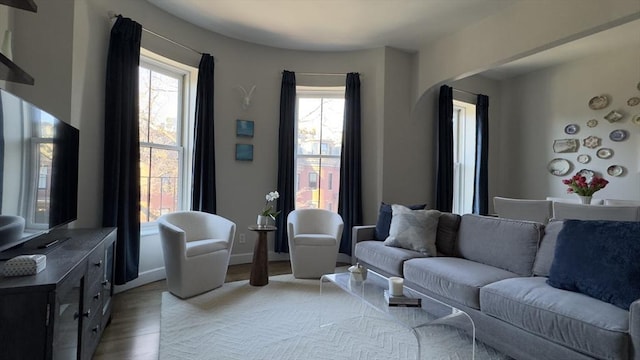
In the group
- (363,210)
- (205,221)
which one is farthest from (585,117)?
(205,221)

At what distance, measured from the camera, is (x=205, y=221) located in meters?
3.46

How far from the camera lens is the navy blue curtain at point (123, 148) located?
2.92 meters

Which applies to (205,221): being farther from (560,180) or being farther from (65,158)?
(560,180)

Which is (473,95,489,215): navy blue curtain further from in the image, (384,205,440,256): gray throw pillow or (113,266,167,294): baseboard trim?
(113,266,167,294): baseboard trim

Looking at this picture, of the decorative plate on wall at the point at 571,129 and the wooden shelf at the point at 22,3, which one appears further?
the decorative plate on wall at the point at 571,129

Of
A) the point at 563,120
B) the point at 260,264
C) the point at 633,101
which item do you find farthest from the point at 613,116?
the point at 260,264

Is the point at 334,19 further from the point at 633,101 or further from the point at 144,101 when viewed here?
the point at 633,101

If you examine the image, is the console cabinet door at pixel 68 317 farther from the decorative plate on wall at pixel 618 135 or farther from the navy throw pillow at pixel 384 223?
the decorative plate on wall at pixel 618 135

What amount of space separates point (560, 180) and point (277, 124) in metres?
4.24

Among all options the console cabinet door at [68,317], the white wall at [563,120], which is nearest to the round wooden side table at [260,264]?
the console cabinet door at [68,317]

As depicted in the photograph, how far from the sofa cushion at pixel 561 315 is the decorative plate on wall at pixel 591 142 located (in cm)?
350

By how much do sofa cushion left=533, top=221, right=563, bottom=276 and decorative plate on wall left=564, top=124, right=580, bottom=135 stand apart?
3128mm

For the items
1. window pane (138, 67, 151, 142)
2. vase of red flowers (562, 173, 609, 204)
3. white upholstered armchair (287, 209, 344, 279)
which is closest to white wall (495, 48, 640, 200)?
vase of red flowers (562, 173, 609, 204)

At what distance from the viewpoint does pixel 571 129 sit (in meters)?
4.70
